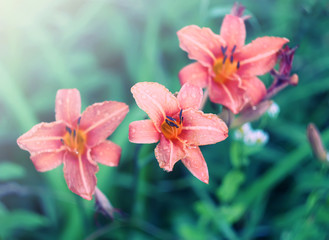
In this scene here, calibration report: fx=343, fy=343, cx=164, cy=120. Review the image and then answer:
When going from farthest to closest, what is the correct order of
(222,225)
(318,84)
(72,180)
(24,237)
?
(318,84)
(24,237)
(222,225)
(72,180)


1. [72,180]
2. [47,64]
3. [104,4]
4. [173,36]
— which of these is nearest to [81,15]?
[104,4]

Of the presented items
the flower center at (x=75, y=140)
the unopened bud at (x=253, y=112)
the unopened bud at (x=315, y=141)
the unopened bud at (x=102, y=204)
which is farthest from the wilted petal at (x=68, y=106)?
the unopened bud at (x=315, y=141)

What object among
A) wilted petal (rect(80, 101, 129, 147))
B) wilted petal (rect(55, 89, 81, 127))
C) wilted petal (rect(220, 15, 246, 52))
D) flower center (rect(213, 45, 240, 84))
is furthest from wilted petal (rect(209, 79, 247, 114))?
wilted petal (rect(55, 89, 81, 127))

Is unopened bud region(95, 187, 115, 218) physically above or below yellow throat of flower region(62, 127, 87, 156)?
below

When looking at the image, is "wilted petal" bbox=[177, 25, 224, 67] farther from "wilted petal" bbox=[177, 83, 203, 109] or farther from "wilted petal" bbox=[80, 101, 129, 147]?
"wilted petal" bbox=[80, 101, 129, 147]

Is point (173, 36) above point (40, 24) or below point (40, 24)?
below

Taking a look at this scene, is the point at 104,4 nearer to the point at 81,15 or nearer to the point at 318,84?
the point at 81,15

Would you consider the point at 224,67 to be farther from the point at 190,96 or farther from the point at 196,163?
the point at 196,163

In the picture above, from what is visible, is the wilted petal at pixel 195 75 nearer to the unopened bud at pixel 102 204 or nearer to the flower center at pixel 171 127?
the flower center at pixel 171 127
